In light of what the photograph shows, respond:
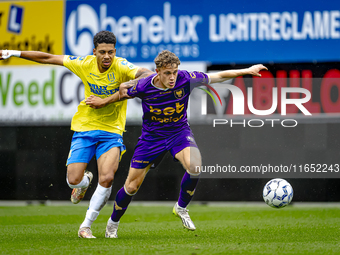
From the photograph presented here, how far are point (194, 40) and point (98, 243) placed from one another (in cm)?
593

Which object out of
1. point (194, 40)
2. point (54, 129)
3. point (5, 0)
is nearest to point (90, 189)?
point (54, 129)

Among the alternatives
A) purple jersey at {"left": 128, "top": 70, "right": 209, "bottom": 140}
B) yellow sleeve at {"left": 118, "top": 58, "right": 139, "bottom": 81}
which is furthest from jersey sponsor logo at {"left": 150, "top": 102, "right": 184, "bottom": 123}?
yellow sleeve at {"left": 118, "top": 58, "right": 139, "bottom": 81}

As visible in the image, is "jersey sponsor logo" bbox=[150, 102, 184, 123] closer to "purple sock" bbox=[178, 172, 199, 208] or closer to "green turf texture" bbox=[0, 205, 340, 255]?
"purple sock" bbox=[178, 172, 199, 208]

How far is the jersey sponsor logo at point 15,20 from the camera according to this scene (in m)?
10.4

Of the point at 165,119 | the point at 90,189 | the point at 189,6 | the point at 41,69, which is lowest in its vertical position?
the point at 90,189

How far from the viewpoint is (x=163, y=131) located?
5598 millimetres

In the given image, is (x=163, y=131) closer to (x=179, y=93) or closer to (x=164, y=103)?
(x=164, y=103)

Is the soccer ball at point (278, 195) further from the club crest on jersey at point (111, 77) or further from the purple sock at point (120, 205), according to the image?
the club crest on jersey at point (111, 77)

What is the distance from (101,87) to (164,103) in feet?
2.35

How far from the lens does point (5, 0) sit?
10.6 metres

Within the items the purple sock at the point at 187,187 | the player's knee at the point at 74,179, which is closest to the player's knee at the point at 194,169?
the purple sock at the point at 187,187

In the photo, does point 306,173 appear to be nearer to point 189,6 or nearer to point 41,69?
point 189,6

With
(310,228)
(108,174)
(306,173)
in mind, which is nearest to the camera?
(108,174)

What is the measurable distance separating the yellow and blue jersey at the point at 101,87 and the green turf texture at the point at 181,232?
123cm
